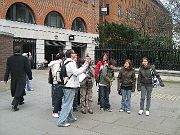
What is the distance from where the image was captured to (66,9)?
103ft

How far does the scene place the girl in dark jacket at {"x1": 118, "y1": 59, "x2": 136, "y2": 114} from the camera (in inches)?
348

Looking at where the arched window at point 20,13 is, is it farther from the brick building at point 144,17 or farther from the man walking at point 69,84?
the man walking at point 69,84

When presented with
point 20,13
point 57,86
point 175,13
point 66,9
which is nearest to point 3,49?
point 57,86

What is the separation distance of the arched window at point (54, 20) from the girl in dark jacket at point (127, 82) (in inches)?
831

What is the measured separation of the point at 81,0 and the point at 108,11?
1416cm

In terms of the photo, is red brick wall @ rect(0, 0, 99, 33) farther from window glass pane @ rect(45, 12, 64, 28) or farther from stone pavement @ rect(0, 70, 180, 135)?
stone pavement @ rect(0, 70, 180, 135)

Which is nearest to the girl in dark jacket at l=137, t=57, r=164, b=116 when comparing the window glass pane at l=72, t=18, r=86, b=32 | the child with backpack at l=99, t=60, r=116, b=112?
the child with backpack at l=99, t=60, r=116, b=112

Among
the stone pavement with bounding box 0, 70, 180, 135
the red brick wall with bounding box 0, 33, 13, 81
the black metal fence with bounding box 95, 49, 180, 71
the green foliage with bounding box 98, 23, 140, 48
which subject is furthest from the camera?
the green foliage with bounding box 98, 23, 140, 48

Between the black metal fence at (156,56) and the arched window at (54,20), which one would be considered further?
the arched window at (54,20)

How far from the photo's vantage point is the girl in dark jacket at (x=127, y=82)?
29.0 ft

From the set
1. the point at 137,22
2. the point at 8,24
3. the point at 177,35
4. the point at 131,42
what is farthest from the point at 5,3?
the point at 137,22

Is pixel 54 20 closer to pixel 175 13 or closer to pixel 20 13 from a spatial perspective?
pixel 20 13

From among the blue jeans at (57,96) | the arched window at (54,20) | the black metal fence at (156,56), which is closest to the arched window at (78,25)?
the arched window at (54,20)

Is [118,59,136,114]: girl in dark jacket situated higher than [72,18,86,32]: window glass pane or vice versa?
[72,18,86,32]: window glass pane
